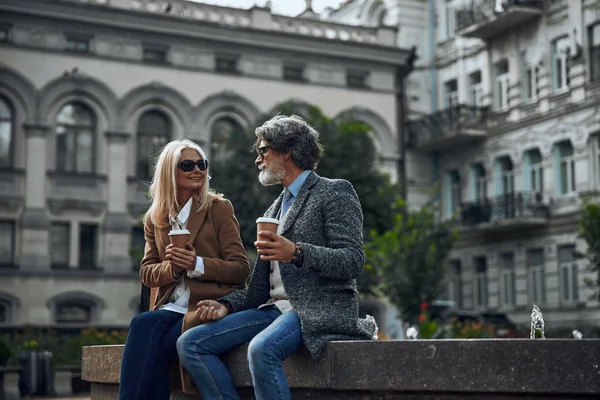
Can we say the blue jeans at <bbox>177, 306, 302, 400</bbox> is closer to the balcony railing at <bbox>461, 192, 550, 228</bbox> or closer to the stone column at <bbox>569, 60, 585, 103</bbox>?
the stone column at <bbox>569, 60, 585, 103</bbox>

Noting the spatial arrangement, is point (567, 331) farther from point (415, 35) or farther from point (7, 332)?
point (7, 332)

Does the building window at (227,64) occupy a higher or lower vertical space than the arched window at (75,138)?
higher

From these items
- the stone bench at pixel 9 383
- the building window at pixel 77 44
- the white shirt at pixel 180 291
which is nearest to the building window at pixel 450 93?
the building window at pixel 77 44

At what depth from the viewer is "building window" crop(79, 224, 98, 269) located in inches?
1323

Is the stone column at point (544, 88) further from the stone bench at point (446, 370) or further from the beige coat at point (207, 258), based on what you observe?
the stone bench at point (446, 370)

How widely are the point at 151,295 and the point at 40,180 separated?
2760 centimetres

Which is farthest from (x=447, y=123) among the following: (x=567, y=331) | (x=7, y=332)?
(x=7, y=332)

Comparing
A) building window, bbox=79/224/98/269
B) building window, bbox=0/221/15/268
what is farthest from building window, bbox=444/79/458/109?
building window, bbox=0/221/15/268

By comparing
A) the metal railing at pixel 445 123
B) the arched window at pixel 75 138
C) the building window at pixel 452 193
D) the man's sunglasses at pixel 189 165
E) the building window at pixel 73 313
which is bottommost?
the building window at pixel 73 313

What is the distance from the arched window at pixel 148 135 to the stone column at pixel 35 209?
326 cm

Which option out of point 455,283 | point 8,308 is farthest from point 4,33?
point 455,283

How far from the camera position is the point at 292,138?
5.84m

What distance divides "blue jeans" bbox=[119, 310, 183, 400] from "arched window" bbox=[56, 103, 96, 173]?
28349mm

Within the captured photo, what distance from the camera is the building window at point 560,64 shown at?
33.4 meters
